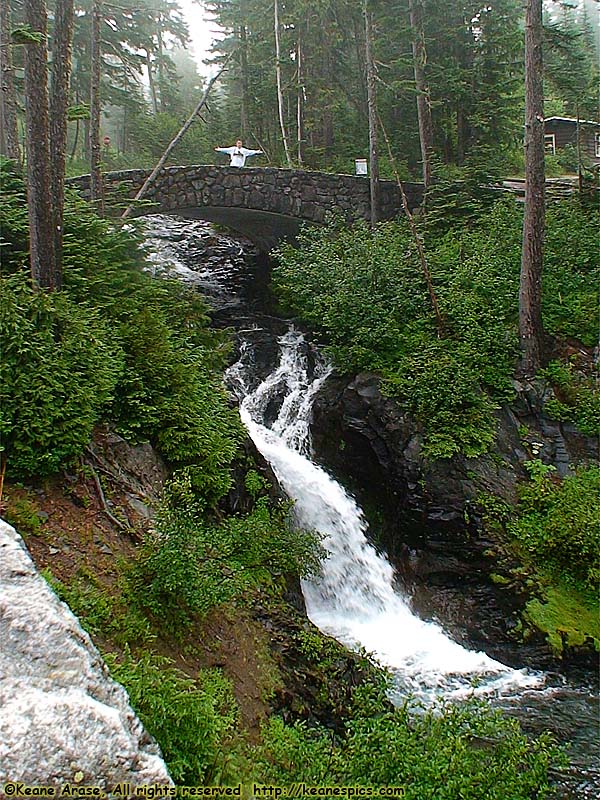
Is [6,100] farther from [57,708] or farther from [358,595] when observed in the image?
[57,708]

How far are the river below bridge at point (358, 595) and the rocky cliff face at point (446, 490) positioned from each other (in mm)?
243

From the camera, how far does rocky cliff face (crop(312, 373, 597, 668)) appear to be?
8203mm

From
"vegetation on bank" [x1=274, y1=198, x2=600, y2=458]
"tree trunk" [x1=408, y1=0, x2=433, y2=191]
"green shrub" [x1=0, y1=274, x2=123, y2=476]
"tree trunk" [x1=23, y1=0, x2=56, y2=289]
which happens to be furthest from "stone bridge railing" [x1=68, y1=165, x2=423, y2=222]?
"green shrub" [x1=0, y1=274, x2=123, y2=476]

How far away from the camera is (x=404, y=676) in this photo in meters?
7.16

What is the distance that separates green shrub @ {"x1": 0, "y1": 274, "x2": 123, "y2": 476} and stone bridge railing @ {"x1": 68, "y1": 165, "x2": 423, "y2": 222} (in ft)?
28.6

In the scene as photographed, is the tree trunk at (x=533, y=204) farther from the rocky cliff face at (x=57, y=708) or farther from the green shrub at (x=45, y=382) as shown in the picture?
the rocky cliff face at (x=57, y=708)

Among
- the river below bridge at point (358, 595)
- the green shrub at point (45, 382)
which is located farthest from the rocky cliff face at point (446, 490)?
the green shrub at point (45, 382)

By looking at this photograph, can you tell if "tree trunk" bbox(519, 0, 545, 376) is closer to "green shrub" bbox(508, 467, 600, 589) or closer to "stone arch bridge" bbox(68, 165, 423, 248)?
"green shrub" bbox(508, 467, 600, 589)

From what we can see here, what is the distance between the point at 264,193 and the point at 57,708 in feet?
45.1

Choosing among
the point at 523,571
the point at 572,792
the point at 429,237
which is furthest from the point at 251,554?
the point at 429,237

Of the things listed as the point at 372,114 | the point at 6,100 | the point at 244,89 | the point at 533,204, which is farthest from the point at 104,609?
the point at 244,89

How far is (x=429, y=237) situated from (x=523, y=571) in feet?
25.6

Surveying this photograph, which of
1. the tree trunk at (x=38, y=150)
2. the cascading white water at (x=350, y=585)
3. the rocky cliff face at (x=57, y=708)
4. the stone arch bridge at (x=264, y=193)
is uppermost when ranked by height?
the stone arch bridge at (x=264, y=193)

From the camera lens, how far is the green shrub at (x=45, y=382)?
511 cm
